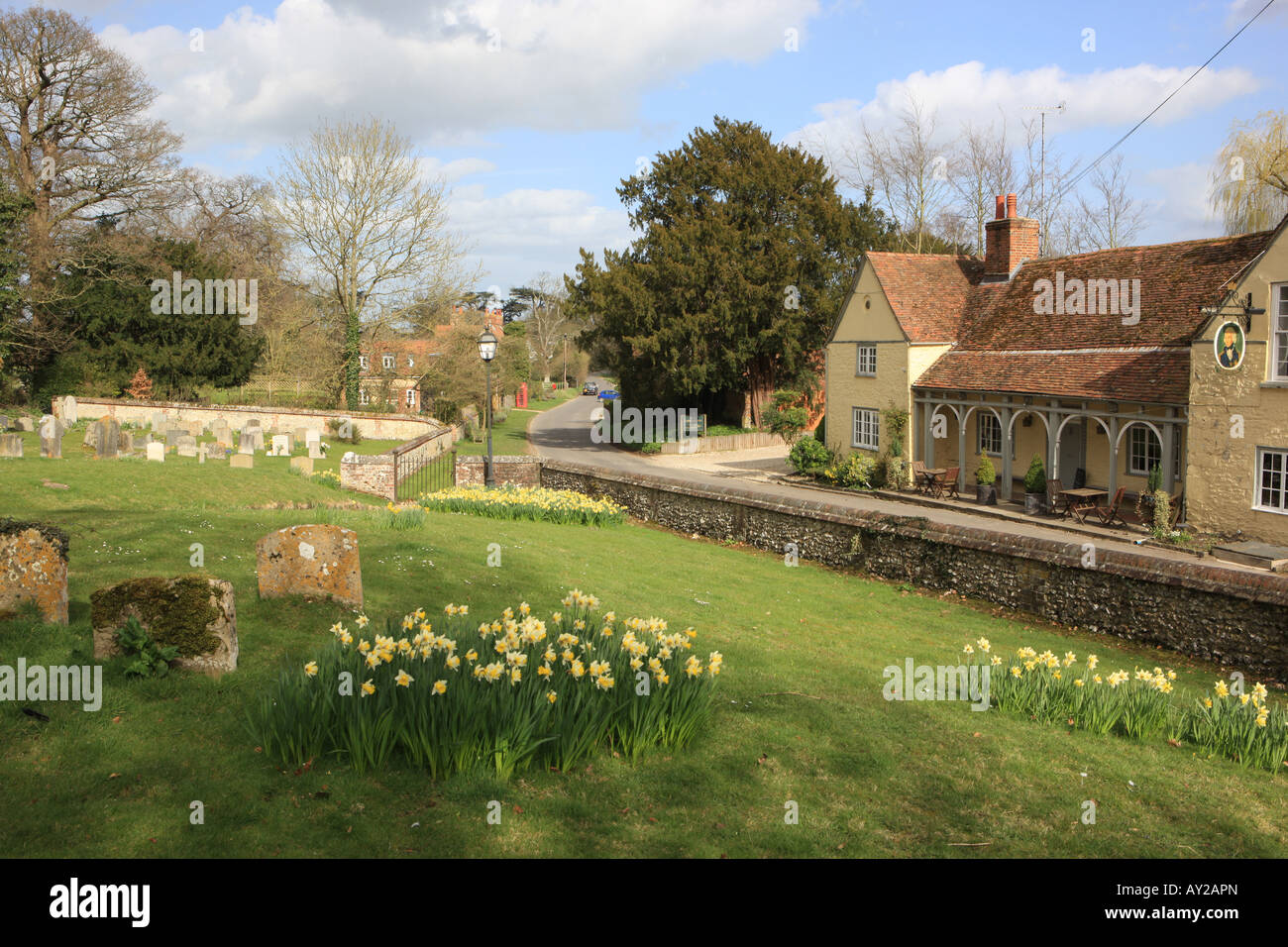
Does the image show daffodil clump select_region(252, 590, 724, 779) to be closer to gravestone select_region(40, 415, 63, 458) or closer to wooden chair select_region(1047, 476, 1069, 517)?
gravestone select_region(40, 415, 63, 458)

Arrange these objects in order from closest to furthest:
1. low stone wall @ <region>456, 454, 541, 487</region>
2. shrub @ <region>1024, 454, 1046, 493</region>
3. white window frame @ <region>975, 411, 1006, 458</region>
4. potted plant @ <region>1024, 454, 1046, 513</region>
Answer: potted plant @ <region>1024, 454, 1046, 513</region>
shrub @ <region>1024, 454, 1046, 493</region>
low stone wall @ <region>456, 454, 541, 487</region>
white window frame @ <region>975, 411, 1006, 458</region>

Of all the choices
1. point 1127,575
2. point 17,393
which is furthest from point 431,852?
point 17,393

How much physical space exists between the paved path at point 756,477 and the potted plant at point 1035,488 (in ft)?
2.69

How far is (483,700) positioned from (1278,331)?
66.4ft

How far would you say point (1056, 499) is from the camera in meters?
23.6

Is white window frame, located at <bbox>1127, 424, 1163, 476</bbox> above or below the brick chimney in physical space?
below

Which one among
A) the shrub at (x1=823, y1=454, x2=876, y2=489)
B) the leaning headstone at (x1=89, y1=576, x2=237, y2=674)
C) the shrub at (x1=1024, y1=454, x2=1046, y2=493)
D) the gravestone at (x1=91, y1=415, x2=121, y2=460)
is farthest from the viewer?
the shrub at (x1=823, y1=454, x2=876, y2=489)

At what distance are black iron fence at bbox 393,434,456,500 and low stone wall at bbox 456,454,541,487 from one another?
0.28 m

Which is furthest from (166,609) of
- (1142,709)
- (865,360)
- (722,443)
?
(722,443)

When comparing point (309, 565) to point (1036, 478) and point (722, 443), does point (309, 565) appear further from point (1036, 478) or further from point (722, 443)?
point (722, 443)

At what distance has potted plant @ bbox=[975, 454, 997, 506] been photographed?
2588cm

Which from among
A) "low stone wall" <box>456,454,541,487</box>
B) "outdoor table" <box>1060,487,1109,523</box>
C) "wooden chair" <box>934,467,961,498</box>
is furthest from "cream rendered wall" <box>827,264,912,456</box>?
"low stone wall" <box>456,454,541,487</box>

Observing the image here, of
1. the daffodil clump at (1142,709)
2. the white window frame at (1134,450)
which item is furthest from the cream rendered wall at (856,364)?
the daffodil clump at (1142,709)
